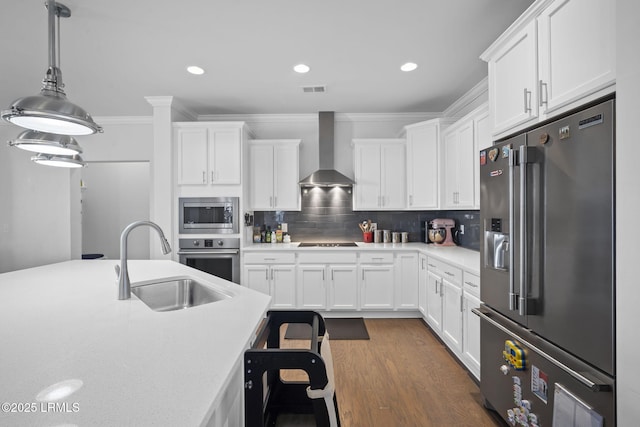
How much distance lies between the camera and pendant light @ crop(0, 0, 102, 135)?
1.25 metres

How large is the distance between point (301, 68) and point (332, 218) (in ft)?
6.88

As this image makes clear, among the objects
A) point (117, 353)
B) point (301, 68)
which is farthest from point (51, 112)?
point (301, 68)

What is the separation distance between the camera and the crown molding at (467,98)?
123 inches

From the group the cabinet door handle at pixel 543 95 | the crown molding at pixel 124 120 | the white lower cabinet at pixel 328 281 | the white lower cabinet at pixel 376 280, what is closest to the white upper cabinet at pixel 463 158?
the white lower cabinet at pixel 376 280

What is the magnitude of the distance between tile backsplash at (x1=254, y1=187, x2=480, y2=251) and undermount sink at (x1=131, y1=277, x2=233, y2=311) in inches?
93.8

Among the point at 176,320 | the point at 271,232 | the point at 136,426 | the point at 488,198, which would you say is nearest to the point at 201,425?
the point at 136,426

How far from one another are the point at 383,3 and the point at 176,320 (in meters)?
2.23

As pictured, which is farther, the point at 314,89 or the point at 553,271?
the point at 314,89

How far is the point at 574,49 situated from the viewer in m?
1.33

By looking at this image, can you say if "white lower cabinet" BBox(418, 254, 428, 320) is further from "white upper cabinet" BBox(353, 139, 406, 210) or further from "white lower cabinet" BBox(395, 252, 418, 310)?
"white upper cabinet" BBox(353, 139, 406, 210)

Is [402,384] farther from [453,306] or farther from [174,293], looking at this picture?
[174,293]

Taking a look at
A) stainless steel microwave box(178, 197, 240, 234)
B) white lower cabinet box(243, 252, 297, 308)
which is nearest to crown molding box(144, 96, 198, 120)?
stainless steel microwave box(178, 197, 240, 234)

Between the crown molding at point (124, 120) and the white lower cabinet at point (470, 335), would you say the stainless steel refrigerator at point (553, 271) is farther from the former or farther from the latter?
the crown molding at point (124, 120)

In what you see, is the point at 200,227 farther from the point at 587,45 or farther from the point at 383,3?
the point at 587,45
